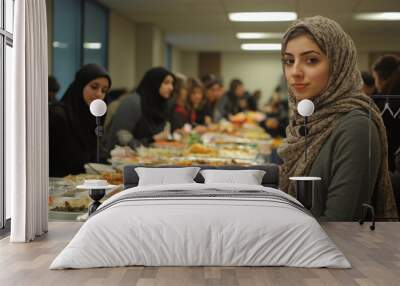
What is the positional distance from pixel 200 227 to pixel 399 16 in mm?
3843

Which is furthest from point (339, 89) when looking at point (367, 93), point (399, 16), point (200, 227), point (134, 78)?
point (200, 227)

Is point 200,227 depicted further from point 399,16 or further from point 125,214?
point 399,16

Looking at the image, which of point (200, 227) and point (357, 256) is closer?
point (200, 227)

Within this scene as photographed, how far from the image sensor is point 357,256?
17.2ft

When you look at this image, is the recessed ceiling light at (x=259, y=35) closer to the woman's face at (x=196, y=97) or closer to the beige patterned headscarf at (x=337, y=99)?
the beige patterned headscarf at (x=337, y=99)

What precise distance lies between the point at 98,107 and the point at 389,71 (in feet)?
10.5

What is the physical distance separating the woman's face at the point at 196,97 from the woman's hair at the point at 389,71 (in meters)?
1.97

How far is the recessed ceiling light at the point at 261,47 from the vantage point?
7.39 m

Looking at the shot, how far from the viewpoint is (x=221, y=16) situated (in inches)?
300

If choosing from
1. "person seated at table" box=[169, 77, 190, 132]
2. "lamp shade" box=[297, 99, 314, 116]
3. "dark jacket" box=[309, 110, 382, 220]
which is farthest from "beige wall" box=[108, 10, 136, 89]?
"dark jacket" box=[309, 110, 382, 220]

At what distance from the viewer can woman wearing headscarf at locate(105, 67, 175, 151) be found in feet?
24.7

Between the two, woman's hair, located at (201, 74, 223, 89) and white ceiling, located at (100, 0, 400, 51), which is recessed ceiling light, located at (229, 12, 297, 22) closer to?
white ceiling, located at (100, 0, 400, 51)

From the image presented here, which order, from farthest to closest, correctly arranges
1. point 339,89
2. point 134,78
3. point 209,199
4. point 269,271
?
point 134,78, point 339,89, point 209,199, point 269,271

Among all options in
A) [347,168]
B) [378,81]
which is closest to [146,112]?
[347,168]
